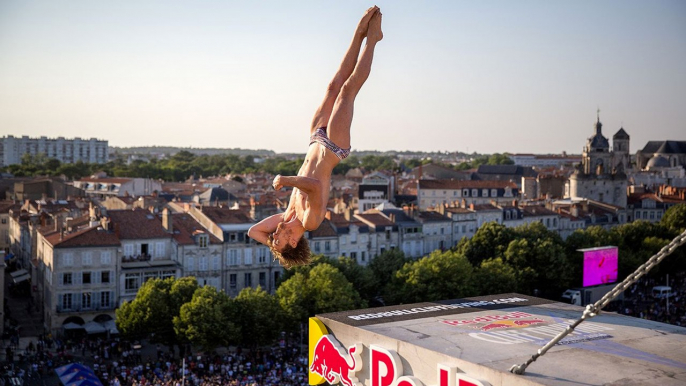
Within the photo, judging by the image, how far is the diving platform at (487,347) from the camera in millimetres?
14953

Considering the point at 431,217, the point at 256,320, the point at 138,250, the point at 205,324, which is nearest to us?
the point at 205,324

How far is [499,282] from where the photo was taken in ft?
155

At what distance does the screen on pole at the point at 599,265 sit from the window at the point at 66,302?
3346 centimetres

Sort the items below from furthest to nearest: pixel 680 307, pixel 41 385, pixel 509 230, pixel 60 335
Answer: pixel 509 230, pixel 680 307, pixel 60 335, pixel 41 385

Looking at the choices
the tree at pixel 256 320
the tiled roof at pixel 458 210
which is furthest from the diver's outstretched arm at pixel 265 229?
the tiled roof at pixel 458 210

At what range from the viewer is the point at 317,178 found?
868 cm

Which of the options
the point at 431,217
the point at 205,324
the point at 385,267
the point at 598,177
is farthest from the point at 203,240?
the point at 598,177

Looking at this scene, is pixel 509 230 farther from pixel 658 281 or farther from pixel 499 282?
pixel 658 281

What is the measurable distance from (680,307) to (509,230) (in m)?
12.8

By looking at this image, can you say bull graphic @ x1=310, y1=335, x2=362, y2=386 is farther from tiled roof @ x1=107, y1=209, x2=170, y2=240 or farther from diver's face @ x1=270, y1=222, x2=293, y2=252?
tiled roof @ x1=107, y1=209, x2=170, y2=240

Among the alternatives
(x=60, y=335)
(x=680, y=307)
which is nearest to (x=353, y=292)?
(x=60, y=335)

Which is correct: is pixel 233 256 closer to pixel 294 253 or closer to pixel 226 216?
pixel 226 216

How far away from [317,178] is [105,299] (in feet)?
128

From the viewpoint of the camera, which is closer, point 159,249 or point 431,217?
point 159,249
